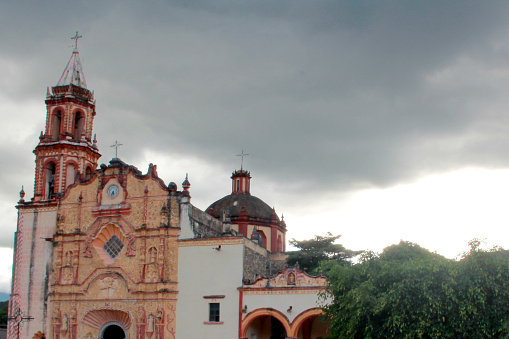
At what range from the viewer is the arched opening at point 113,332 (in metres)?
33.7

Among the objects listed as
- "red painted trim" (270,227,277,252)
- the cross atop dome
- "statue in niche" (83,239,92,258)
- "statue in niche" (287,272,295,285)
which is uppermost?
the cross atop dome

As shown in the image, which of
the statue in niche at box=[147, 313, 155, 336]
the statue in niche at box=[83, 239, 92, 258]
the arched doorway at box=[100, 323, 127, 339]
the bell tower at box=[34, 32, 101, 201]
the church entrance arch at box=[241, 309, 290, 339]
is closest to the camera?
the church entrance arch at box=[241, 309, 290, 339]

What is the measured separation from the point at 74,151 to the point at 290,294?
17385 mm

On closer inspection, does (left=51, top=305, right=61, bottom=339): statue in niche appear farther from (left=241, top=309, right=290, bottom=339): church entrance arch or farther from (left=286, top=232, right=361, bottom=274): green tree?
(left=286, top=232, right=361, bottom=274): green tree

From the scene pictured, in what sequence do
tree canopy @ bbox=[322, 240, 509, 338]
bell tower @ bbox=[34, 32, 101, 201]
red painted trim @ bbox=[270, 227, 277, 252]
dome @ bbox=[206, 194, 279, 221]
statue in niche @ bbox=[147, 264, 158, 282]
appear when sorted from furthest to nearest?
dome @ bbox=[206, 194, 279, 221] → red painted trim @ bbox=[270, 227, 277, 252] → bell tower @ bbox=[34, 32, 101, 201] → statue in niche @ bbox=[147, 264, 158, 282] → tree canopy @ bbox=[322, 240, 509, 338]

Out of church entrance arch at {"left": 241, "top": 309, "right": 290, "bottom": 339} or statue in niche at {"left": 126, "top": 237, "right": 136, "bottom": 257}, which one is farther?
statue in niche at {"left": 126, "top": 237, "right": 136, "bottom": 257}

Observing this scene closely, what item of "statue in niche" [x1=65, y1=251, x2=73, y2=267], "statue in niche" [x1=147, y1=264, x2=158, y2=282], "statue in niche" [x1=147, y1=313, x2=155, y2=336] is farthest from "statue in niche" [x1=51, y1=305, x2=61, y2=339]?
"statue in niche" [x1=147, y1=264, x2=158, y2=282]

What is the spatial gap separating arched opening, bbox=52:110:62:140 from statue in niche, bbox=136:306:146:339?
44.3 feet

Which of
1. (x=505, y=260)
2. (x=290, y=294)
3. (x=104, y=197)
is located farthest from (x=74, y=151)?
(x=505, y=260)

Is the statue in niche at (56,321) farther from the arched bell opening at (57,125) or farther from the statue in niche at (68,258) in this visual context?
the arched bell opening at (57,125)

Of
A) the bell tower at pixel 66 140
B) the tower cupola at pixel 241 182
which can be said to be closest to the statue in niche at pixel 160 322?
the bell tower at pixel 66 140

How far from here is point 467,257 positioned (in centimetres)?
2078

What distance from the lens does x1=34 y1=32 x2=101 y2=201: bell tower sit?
37.7m

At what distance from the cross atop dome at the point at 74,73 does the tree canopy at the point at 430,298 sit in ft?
82.5
